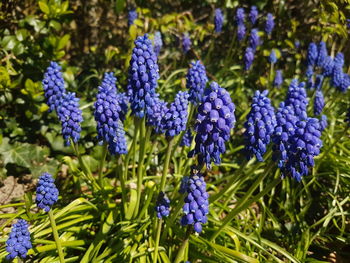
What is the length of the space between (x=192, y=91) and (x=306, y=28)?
17.2ft

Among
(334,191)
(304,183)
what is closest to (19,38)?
(304,183)

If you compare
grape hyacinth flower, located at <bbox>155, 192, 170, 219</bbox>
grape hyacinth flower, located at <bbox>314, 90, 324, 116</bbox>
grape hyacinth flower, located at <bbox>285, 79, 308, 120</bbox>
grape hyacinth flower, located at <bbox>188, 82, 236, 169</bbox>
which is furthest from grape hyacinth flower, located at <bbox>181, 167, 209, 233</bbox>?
grape hyacinth flower, located at <bbox>314, 90, 324, 116</bbox>

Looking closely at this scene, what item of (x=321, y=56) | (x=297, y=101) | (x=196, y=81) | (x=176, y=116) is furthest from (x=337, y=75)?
(x=176, y=116)

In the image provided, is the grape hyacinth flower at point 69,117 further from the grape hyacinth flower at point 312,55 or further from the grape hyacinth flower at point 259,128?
the grape hyacinth flower at point 312,55

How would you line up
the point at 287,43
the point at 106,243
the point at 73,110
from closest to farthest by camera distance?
the point at 73,110 < the point at 106,243 < the point at 287,43

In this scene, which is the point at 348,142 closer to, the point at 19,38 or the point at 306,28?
the point at 306,28

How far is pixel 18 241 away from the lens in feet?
9.50

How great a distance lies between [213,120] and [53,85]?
2.47 metres

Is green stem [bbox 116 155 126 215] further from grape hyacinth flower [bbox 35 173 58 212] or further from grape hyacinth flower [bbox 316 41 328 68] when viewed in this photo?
grape hyacinth flower [bbox 316 41 328 68]

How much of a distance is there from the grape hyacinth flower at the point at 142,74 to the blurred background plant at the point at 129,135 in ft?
3.92

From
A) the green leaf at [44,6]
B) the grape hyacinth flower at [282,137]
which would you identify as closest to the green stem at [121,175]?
the grape hyacinth flower at [282,137]

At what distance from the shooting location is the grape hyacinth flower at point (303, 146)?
9.38ft

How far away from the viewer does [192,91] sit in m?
4.27

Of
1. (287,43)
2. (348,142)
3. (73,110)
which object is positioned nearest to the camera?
(73,110)
